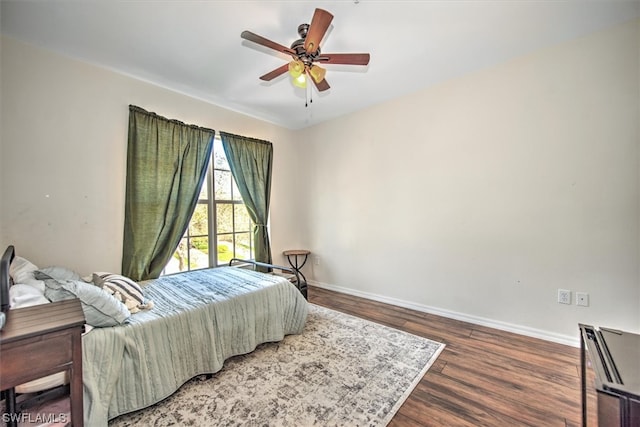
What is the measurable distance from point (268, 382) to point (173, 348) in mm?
711

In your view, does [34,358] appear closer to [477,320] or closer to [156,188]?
[156,188]

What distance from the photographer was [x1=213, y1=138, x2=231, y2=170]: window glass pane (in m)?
3.38

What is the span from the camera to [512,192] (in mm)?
2496

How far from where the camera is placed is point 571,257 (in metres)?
2.23

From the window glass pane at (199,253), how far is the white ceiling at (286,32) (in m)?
1.87

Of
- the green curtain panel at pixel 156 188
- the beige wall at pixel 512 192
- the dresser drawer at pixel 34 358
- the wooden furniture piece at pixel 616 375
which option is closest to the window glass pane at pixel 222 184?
the green curtain panel at pixel 156 188

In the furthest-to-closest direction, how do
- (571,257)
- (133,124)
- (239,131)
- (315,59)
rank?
1. (239,131)
2. (133,124)
3. (571,257)
4. (315,59)

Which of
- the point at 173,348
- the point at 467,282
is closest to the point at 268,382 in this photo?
the point at 173,348

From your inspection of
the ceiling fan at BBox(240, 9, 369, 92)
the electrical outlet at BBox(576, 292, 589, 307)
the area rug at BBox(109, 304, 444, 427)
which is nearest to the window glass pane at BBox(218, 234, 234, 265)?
the area rug at BBox(109, 304, 444, 427)

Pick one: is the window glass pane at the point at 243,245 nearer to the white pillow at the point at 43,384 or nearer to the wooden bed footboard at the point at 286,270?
the wooden bed footboard at the point at 286,270

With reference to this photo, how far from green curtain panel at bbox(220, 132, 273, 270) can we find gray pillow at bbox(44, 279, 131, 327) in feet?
6.95

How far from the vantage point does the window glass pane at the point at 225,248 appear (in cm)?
344

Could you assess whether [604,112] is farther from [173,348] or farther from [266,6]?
[173,348]

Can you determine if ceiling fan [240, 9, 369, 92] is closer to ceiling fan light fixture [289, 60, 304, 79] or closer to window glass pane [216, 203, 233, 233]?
ceiling fan light fixture [289, 60, 304, 79]
